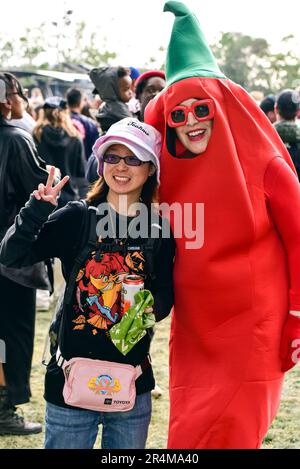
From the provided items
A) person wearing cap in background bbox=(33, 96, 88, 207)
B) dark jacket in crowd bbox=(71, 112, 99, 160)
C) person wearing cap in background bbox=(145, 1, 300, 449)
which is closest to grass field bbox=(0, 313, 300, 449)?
person wearing cap in background bbox=(145, 1, 300, 449)

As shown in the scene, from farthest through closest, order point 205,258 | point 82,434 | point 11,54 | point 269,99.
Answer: point 11,54, point 269,99, point 205,258, point 82,434

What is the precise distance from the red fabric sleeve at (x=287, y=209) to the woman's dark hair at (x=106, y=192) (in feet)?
1.34

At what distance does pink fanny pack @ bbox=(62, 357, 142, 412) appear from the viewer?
2.42 metres

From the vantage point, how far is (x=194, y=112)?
8.73 feet

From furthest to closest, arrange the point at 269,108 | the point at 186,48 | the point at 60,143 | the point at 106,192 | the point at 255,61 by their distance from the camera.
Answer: the point at 255,61, the point at 269,108, the point at 60,143, the point at 186,48, the point at 106,192

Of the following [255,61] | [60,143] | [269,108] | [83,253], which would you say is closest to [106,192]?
[83,253]

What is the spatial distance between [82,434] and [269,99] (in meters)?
6.52

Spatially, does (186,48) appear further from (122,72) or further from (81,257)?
(122,72)

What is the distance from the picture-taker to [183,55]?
280cm

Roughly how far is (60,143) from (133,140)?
13.1ft

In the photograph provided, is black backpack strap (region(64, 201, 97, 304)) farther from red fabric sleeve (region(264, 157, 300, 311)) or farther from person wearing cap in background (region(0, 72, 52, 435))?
person wearing cap in background (region(0, 72, 52, 435))

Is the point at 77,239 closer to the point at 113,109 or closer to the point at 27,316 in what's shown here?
the point at 27,316

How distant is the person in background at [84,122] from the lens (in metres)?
8.09

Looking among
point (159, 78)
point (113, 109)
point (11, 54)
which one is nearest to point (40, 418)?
point (113, 109)
